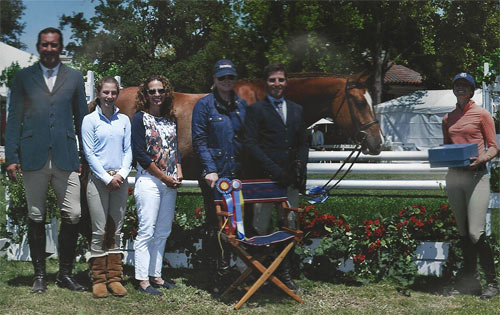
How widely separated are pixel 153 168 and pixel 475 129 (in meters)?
2.55

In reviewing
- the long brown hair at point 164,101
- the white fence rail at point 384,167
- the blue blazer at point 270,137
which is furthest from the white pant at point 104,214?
the white fence rail at point 384,167

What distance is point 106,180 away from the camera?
4.25m

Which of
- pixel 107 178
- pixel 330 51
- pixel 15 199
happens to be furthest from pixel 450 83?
pixel 15 199

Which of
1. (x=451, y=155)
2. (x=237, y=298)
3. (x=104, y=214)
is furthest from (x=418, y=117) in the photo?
(x=104, y=214)

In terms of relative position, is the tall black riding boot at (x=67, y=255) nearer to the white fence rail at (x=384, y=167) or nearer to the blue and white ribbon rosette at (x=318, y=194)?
the blue and white ribbon rosette at (x=318, y=194)

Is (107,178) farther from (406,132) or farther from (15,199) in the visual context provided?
(406,132)

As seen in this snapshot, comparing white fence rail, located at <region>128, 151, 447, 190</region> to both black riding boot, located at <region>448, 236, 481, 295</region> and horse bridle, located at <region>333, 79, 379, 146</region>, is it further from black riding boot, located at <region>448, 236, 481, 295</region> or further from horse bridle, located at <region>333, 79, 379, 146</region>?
black riding boot, located at <region>448, 236, 481, 295</region>

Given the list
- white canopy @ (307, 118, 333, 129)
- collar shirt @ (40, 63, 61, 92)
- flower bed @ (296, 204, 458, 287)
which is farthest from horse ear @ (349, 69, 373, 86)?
collar shirt @ (40, 63, 61, 92)

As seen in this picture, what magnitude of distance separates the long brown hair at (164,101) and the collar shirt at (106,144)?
210 millimetres

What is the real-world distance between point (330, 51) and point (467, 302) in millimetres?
2335

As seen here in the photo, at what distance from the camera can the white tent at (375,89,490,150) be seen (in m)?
4.49

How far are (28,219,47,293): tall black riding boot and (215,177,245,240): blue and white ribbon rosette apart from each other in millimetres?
1589

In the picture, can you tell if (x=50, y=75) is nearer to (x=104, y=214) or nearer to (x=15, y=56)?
(x=15, y=56)

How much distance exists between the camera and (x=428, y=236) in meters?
4.86
